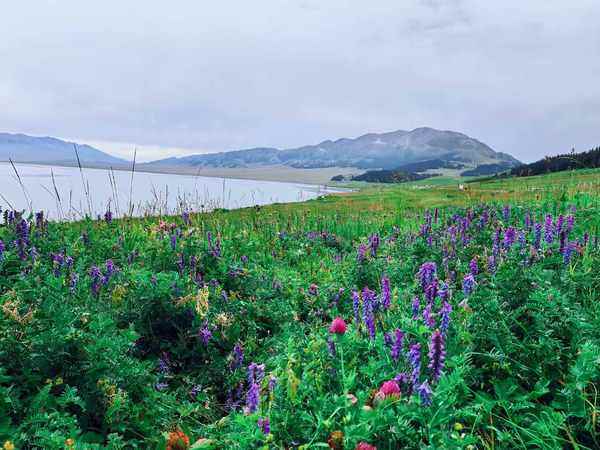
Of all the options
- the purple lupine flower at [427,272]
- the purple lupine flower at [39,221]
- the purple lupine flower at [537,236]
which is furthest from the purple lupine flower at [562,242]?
the purple lupine flower at [39,221]

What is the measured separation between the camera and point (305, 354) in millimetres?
3062

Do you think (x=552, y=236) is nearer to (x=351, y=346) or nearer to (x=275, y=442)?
(x=351, y=346)

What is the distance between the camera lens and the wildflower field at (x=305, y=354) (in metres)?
2.12

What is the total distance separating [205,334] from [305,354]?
111 centimetres

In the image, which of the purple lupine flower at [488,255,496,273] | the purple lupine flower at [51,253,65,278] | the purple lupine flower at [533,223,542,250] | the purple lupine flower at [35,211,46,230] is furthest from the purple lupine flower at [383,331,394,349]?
the purple lupine flower at [35,211,46,230]

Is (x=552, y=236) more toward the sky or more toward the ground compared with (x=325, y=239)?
more toward the sky

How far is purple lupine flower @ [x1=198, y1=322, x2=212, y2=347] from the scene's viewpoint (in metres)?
3.74

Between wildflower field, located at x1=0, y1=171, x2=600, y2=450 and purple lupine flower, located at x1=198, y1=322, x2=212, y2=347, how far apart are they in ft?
0.05

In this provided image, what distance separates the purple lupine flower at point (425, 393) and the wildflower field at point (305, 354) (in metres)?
0.02

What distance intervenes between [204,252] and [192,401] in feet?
7.30

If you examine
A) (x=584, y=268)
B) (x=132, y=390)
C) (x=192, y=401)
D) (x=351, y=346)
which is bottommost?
(x=192, y=401)

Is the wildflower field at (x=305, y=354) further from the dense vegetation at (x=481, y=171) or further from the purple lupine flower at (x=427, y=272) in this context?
the dense vegetation at (x=481, y=171)

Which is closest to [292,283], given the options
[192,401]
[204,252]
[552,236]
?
[204,252]

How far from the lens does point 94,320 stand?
3.07 meters
